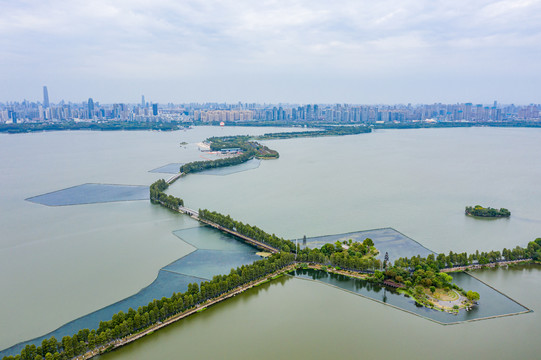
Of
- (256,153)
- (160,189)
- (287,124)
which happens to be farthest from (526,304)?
(287,124)

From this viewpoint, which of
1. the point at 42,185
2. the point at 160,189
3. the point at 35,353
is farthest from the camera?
the point at 42,185

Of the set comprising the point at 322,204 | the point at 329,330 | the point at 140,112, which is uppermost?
the point at 140,112

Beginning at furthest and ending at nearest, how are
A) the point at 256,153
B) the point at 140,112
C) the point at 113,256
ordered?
the point at 140,112
the point at 256,153
the point at 113,256

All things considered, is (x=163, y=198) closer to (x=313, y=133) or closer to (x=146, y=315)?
(x=146, y=315)

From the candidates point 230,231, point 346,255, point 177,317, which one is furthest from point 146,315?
point 346,255

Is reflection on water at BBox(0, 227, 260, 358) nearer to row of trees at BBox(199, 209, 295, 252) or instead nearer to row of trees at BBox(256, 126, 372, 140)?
row of trees at BBox(199, 209, 295, 252)

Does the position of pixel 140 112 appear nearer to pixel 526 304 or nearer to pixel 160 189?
pixel 160 189

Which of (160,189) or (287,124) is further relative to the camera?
(287,124)

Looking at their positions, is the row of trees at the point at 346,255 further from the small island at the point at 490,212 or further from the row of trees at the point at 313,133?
the row of trees at the point at 313,133
